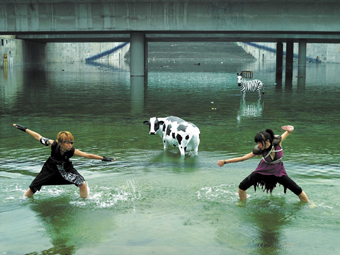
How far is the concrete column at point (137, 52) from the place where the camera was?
3988 cm

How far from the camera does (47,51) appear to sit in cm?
8500

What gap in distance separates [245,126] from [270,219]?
8.29m

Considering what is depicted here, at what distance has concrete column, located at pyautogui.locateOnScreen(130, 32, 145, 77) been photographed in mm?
39875

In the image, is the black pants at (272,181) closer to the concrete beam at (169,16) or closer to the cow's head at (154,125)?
the cow's head at (154,125)

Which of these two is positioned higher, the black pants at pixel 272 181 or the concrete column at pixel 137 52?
the concrete column at pixel 137 52

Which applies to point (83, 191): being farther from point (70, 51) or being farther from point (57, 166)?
point (70, 51)

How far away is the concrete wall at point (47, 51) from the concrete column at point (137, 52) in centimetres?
2576

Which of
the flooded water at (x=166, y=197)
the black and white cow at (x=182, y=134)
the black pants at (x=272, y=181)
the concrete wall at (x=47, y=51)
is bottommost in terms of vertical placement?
the flooded water at (x=166, y=197)

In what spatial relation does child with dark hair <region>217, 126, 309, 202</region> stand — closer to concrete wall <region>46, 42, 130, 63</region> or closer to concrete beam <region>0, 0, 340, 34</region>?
concrete beam <region>0, 0, 340, 34</region>

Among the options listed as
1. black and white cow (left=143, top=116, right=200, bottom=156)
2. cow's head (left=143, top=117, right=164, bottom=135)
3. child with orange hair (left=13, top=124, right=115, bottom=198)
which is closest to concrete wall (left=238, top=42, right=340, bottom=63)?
cow's head (left=143, top=117, right=164, bottom=135)

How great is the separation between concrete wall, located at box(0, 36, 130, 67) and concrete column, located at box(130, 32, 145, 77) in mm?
25764

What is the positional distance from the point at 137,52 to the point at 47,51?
49.6 metres

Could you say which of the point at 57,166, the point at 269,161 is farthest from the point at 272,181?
the point at 57,166

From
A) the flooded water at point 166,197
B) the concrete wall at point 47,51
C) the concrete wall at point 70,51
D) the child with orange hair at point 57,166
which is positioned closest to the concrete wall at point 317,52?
the concrete wall at point 47,51
